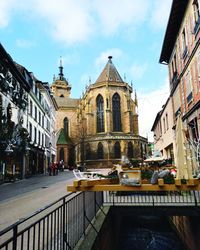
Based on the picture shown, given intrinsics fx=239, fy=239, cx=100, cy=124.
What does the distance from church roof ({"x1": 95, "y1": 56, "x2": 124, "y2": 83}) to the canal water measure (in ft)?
143

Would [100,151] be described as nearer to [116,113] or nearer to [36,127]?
[116,113]

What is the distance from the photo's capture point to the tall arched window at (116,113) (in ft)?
176

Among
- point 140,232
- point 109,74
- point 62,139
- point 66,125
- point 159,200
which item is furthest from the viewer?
point 66,125

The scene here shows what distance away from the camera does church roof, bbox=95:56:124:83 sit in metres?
57.2

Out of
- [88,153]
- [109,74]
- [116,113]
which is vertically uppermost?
[109,74]

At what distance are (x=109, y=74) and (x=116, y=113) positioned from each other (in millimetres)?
11075

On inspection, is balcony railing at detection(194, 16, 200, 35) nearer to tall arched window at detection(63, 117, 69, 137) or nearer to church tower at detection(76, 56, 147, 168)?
church tower at detection(76, 56, 147, 168)

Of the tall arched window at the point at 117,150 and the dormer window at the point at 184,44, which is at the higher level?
the dormer window at the point at 184,44

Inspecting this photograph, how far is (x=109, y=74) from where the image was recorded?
59.1 meters

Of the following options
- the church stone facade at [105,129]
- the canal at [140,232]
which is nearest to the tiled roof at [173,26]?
the canal at [140,232]

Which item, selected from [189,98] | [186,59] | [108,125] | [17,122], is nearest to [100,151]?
[108,125]

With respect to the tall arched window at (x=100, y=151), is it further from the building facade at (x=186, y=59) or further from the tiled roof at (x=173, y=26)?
the building facade at (x=186, y=59)

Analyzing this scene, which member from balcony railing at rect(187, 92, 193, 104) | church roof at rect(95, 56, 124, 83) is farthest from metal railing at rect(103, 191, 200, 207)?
church roof at rect(95, 56, 124, 83)

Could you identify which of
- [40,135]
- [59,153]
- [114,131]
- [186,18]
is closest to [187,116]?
[186,18]
